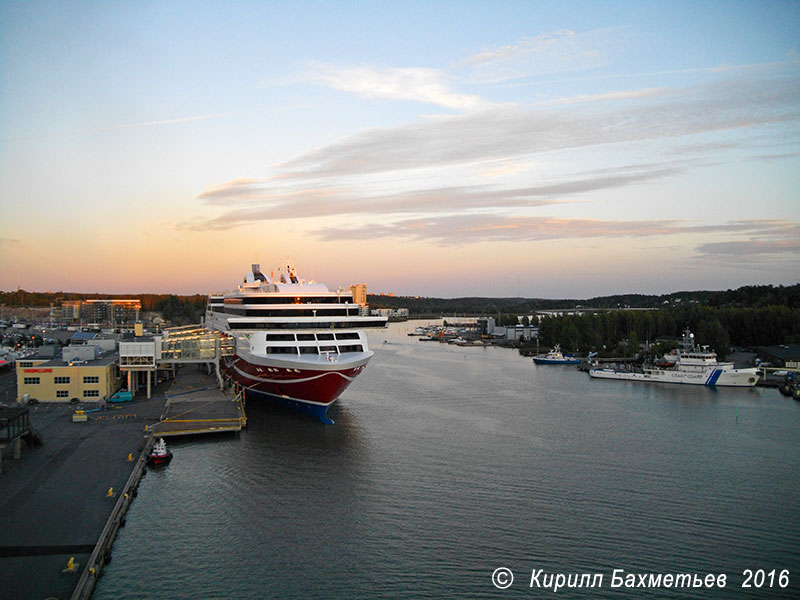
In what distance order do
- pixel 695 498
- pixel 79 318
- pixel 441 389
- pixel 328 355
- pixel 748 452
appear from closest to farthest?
1. pixel 695 498
2. pixel 748 452
3. pixel 328 355
4. pixel 441 389
5. pixel 79 318

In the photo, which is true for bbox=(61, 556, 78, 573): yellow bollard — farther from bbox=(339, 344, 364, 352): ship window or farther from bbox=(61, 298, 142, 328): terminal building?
bbox=(61, 298, 142, 328): terminal building

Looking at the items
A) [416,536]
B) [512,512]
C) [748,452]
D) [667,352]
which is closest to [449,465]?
[512,512]

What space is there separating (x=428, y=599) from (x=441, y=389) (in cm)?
2671

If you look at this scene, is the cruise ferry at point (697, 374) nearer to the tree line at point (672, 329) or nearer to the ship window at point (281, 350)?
the tree line at point (672, 329)

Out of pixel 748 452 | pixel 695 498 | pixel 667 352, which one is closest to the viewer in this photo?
pixel 695 498

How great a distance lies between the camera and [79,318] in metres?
147

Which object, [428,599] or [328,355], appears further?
[328,355]

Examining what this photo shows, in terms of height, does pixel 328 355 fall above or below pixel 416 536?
above

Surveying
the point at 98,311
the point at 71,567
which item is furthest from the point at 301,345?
the point at 98,311

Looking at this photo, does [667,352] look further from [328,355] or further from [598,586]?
[598,586]

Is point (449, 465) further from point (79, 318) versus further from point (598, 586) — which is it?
point (79, 318)

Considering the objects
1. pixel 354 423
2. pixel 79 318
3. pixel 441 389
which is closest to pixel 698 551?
pixel 354 423
